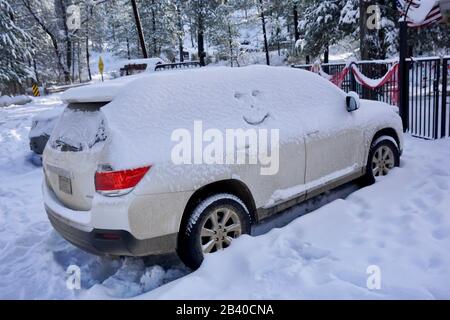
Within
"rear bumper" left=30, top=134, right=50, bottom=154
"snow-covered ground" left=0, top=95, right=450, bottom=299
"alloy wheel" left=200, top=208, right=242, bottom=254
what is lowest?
"snow-covered ground" left=0, top=95, right=450, bottom=299

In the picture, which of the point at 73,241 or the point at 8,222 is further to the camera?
the point at 8,222

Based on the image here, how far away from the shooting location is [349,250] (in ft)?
12.4

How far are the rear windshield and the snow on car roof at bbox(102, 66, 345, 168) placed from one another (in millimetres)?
152

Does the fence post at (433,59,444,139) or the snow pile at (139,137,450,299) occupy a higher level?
the fence post at (433,59,444,139)

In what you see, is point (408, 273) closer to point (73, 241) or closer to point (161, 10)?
point (73, 241)

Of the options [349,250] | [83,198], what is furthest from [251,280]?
[83,198]

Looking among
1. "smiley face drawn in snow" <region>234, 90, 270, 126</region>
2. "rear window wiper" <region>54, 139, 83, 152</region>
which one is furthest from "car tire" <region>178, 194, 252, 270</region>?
"rear window wiper" <region>54, 139, 83, 152</region>

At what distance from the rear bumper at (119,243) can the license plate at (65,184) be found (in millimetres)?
351

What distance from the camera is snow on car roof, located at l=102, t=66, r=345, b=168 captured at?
346 cm

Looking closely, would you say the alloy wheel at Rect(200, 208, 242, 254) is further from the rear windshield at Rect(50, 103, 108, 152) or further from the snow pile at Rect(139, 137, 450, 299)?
the rear windshield at Rect(50, 103, 108, 152)

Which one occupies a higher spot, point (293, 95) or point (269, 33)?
point (269, 33)

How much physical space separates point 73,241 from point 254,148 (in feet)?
6.16

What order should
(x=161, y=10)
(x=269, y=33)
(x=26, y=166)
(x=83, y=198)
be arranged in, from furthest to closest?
(x=269, y=33)
(x=161, y=10)
(x=26, y=166)
(x=83, y=198)

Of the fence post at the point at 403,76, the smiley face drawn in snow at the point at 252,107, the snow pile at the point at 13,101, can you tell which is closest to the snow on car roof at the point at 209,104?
the smiley face drawn in snow at the point at 252,107
